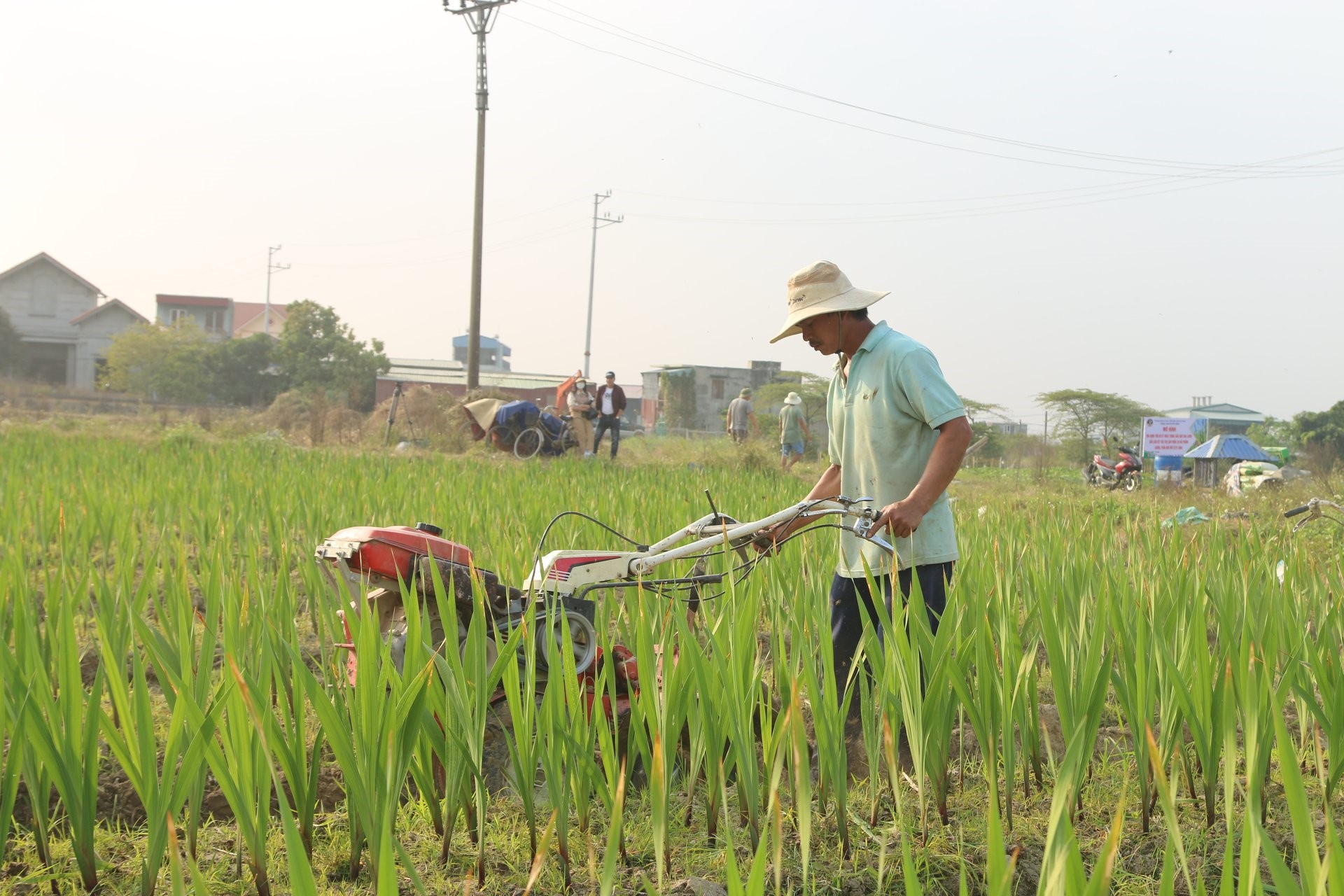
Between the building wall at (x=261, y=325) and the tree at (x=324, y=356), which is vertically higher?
the building wall at (x=261, y=325)


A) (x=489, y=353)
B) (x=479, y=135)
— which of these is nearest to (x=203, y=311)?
(x=489, y=353)

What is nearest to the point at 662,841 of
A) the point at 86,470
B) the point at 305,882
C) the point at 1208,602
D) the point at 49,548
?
the point at 305,882

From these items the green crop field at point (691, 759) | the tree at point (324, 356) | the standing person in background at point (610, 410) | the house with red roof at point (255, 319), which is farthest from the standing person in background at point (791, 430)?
the house with red roof at point (255, 319)

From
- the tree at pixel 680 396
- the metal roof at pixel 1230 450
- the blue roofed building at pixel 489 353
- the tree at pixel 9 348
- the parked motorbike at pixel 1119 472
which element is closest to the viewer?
the parked motorbike at pixel 1119 472

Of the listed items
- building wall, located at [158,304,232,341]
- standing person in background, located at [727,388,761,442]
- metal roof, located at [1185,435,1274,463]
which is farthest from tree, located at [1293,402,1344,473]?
building wall, located at [158,304,232,341]

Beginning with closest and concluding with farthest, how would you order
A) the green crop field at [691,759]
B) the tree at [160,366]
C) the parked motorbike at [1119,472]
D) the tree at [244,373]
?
the green crop field at [691,759] → the parked motorbike at [1119,472] → the tree at [160,366] → the tree at [244,373]

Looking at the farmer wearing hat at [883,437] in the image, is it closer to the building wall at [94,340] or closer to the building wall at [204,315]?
the building wall at [94,340]

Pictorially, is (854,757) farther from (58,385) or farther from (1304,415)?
(58,385)

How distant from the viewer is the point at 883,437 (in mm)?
2740

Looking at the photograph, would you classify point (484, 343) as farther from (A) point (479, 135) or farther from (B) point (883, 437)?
(B) point (883, 437)

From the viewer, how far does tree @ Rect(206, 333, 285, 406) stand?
30609 millimetres

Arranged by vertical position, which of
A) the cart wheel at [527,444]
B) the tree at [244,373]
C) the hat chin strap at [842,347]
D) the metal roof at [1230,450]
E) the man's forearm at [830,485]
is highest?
the tree at [244,373]

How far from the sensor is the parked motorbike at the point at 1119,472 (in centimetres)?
1517

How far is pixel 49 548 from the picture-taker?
476 cm
